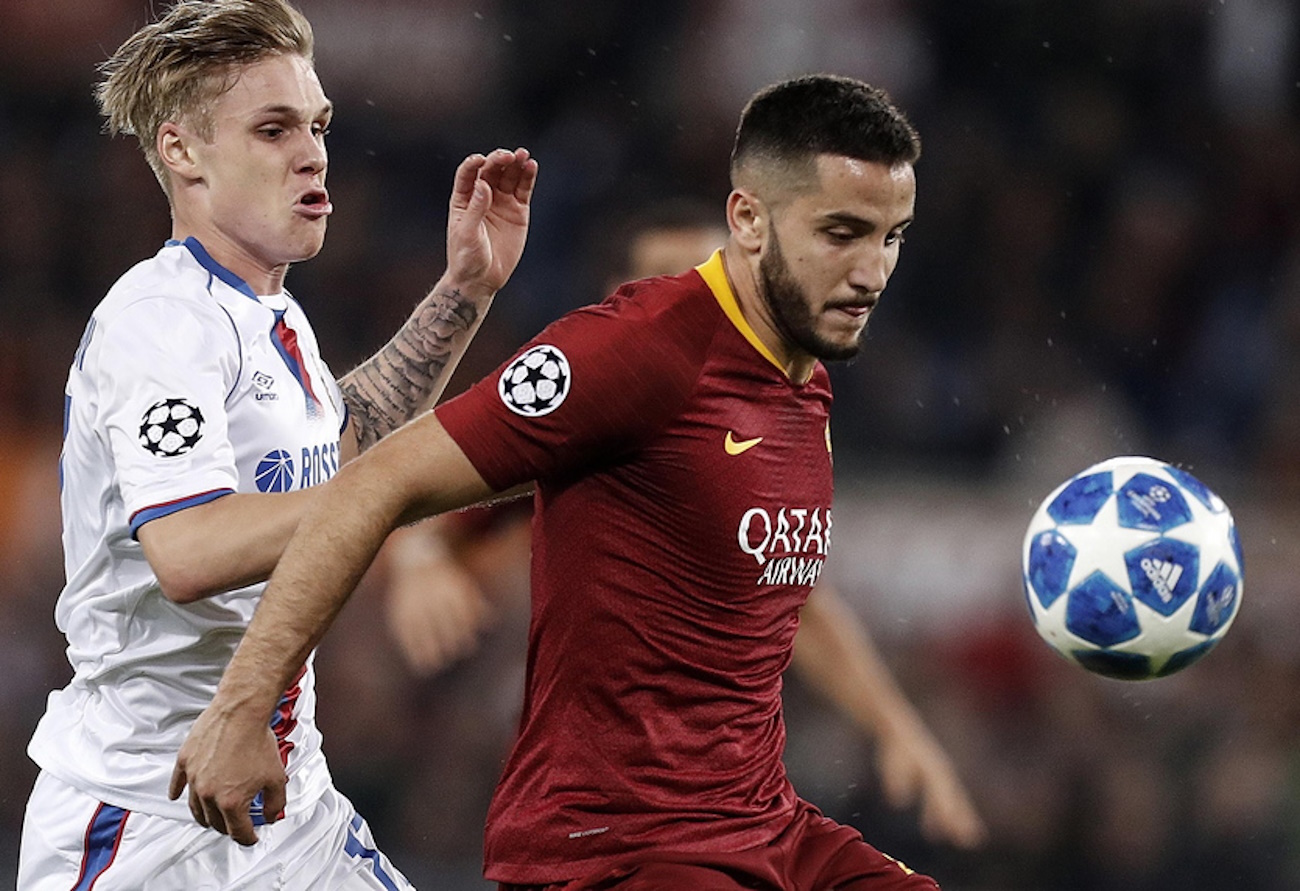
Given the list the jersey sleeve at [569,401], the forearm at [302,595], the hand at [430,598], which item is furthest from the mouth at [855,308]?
the hand at [430,598]

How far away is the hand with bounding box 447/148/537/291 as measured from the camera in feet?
12.0

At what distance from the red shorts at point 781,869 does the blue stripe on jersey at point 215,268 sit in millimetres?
1155

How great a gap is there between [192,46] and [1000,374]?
16.1 ft

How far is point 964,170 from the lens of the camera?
26.1ft

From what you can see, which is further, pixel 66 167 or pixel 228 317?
pixel 66 167

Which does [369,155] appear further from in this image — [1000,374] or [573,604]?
[573,604]

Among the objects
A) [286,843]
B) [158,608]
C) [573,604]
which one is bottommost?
[286,843]

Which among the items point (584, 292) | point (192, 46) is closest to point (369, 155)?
point (584, 292)

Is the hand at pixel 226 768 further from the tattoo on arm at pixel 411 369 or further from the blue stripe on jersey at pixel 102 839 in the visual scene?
the tattoo on arm at pixel 411 369

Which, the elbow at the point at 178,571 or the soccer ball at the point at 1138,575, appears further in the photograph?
the soccer ball at the point at 1138,575

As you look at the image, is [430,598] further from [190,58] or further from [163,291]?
[190,58]

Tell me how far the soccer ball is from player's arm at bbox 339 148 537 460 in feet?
4.27

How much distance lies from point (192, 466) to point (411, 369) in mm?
1010

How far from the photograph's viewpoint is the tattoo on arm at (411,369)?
144 inches
